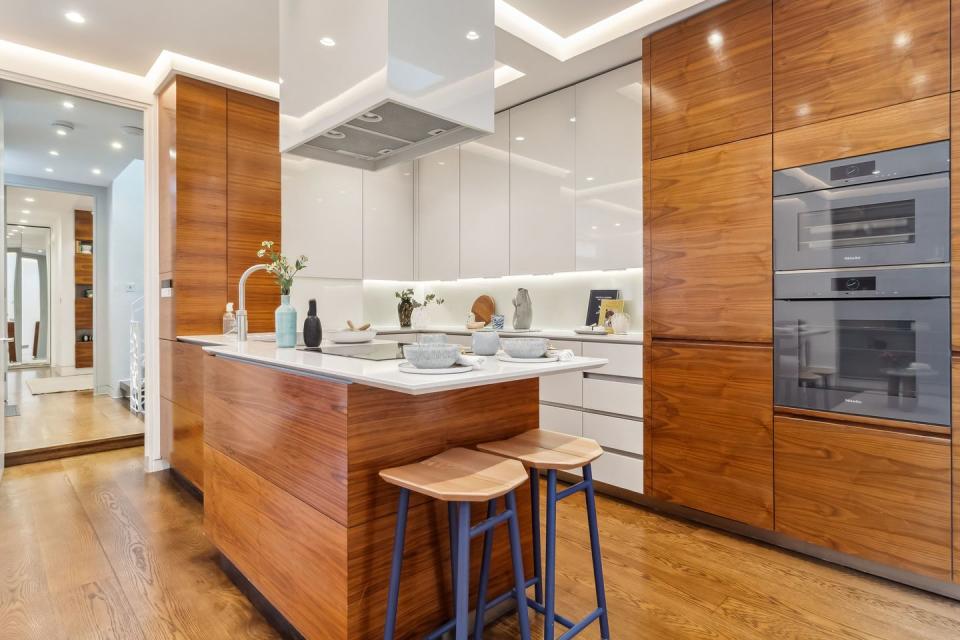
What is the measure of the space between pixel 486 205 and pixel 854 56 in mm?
2572

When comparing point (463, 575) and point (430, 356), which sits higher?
point (430, 356)

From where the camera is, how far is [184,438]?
331 centimetres

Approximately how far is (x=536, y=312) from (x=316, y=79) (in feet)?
8.51

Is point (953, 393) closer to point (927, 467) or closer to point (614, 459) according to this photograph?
point (927, 467)

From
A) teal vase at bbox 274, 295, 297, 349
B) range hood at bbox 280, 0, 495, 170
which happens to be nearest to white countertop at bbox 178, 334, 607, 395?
teal vase at bbox 274, 295, 297, 349

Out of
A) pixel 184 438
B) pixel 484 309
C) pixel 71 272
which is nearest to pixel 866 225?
pixel 484 309

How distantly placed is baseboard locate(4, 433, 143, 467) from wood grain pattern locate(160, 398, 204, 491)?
92 centimetres

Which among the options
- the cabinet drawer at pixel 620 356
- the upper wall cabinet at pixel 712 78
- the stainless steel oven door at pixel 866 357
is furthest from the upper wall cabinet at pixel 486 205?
the stainless steel oven door at pixel 866 357

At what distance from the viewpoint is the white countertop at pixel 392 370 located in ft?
4.15

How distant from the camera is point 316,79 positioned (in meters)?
2.04

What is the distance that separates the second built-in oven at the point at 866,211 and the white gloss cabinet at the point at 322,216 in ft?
10.6

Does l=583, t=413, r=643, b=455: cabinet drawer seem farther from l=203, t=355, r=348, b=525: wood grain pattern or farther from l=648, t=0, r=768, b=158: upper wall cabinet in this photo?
l=203, t=355, r=348, b=525: wood grain pattern

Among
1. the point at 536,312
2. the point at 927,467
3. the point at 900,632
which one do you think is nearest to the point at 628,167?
→ the point at 536,312

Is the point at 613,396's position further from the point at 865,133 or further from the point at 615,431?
the point at 865,133
